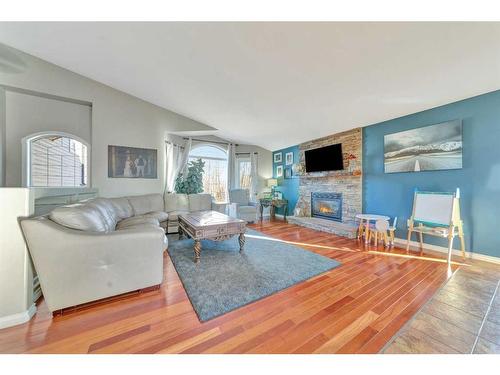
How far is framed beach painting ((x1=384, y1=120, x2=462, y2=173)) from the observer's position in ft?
8.98

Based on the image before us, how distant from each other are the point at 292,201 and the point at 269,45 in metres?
4.46

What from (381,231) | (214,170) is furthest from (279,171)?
(381,231)

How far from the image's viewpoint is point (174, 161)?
195 inches

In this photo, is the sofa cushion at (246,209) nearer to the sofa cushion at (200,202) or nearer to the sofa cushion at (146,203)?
the sofa cushion at (200,202)

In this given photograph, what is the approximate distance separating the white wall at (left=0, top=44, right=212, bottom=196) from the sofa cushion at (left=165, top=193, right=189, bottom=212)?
16.2 inches

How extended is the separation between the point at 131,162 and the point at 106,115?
1031 millimetres

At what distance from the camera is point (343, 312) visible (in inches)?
60.4

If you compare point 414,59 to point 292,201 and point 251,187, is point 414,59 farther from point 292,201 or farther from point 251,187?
point 251,187

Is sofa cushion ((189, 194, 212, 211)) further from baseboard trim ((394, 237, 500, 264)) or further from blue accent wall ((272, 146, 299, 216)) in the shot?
baseboard trim ((394, 237, 500, 264))

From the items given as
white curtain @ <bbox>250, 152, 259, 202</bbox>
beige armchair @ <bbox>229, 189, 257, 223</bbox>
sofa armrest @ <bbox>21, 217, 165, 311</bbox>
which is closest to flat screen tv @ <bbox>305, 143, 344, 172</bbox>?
white curtain @ <bbox>250, 152, 259, 202</bbox>

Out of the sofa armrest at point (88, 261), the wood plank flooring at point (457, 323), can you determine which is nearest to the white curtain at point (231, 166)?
the sofa armrest at point (88, 261)

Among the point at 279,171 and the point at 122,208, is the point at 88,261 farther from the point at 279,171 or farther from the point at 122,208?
the point at 279,171

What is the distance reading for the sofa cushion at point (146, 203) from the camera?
3.92 meters
